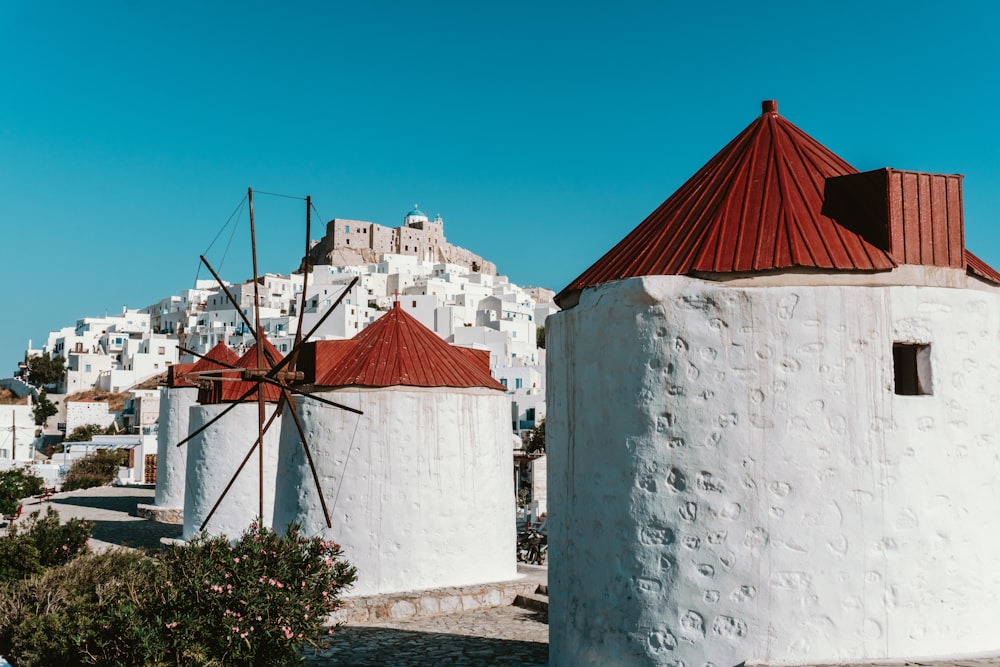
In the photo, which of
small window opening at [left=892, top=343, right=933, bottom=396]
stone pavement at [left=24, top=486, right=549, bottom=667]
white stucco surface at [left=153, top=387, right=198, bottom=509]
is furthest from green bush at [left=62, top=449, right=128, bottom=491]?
small window opening at [left=892, top=343, right=933, bottom=396]

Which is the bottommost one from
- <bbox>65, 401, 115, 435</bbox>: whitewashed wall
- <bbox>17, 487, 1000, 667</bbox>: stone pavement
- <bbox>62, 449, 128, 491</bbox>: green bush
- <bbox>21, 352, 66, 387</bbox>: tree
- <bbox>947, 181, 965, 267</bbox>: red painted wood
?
<bbox>17, 487, 1000, 667</bbox>: stone pavement

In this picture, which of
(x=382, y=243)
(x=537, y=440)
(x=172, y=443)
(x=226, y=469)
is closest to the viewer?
(x=226, y=469)

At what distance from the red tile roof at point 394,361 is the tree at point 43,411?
46758 mm

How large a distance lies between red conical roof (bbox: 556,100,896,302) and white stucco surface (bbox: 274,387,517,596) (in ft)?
14.7

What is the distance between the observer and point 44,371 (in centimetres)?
6475

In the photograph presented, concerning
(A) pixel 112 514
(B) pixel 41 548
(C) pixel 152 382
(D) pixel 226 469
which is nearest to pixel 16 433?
(C) pixel 152 382

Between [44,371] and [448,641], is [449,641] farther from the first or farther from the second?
[44,371]

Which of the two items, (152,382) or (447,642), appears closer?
(447,642)

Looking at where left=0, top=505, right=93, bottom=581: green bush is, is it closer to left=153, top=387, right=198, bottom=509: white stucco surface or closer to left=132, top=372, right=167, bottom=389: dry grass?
left=153, top=387, right=198, bottom=509: white stucco surface

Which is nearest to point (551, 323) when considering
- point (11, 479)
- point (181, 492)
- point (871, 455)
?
point (871, 455)

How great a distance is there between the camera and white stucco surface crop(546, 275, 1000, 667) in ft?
18.7

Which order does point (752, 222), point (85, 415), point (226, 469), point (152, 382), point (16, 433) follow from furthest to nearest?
point (152, 382) < point (85, 415) < point (16, 433) < point (226, 469) < point (752, 222)

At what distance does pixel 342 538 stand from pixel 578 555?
524cm

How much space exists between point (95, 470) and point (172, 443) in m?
15.6
